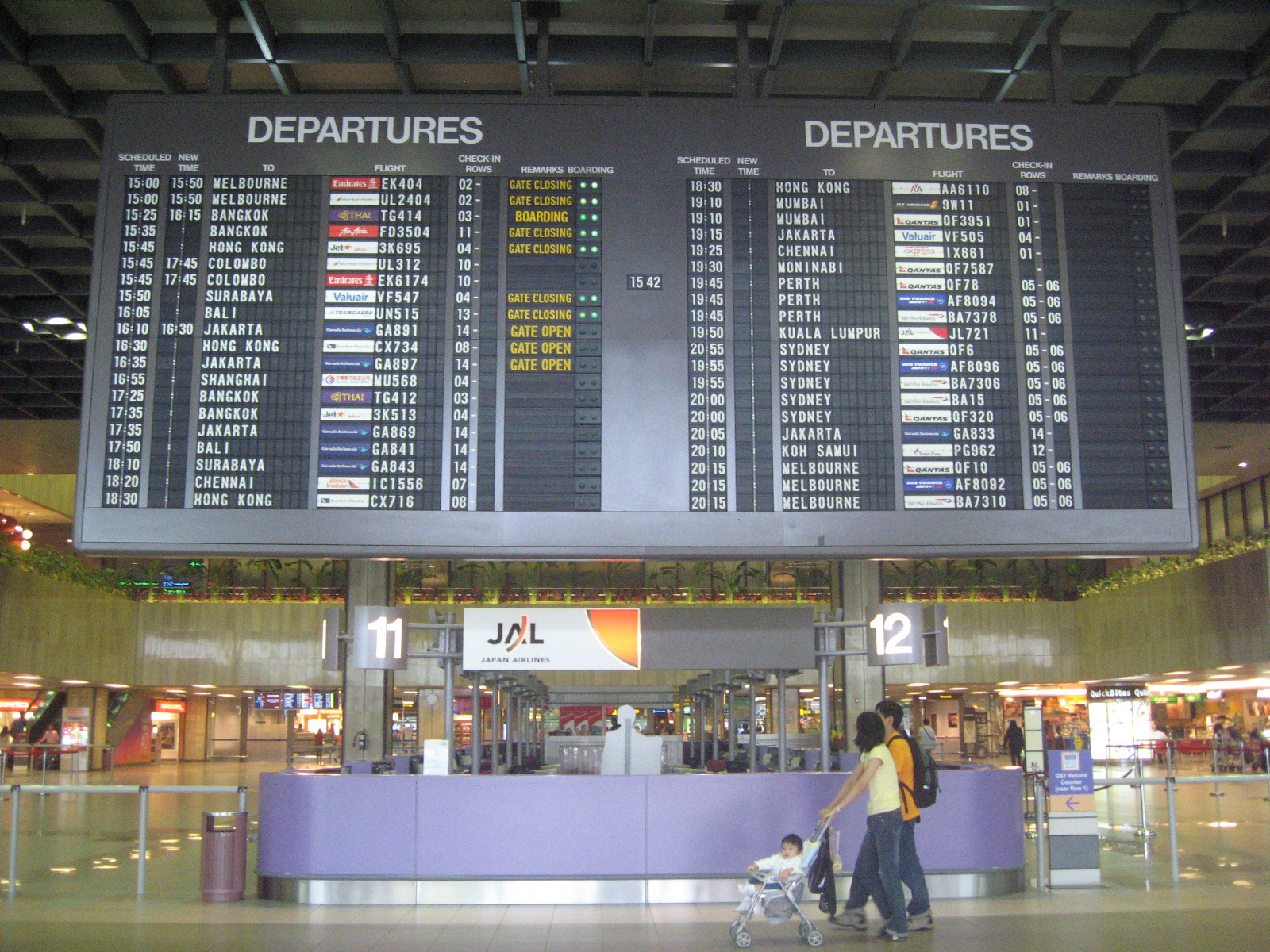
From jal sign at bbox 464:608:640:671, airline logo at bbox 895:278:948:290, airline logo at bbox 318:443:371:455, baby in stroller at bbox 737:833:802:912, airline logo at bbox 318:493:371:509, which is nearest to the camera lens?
baby in stroller at bbox 737:833:802:912

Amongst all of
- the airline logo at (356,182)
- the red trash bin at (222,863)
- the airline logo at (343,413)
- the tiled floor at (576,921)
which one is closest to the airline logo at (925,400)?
the tiled floor at (576,921)

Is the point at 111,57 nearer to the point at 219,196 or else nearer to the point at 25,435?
the point at 219,196

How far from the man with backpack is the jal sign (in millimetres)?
2435

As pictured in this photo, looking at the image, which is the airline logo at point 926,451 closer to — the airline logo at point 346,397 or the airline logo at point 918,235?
the airline logo at point 918,235

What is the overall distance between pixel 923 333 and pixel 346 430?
410cm

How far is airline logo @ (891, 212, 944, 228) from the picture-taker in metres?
8.65

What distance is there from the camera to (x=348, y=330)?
8297mm

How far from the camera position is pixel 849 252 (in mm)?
8578

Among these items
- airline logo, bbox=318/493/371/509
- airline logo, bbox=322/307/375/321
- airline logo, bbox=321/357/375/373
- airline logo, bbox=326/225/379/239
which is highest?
airline logo, bbox=326/225/379/239

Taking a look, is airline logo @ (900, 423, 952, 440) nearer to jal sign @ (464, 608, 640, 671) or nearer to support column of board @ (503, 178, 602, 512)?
support column of board @ (503, 178, 602, 512)

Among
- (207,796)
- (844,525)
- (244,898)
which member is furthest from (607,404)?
(207,796)

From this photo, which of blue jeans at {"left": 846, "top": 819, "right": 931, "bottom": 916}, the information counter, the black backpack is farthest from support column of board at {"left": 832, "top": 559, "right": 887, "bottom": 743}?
blue jeans at {"left": 846, "top": 819, "right": 931, "bottom": 916}

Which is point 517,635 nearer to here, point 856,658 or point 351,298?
point 351,298

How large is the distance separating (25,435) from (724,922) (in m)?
18.3
